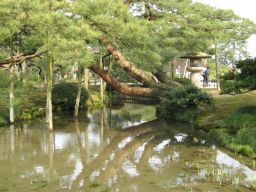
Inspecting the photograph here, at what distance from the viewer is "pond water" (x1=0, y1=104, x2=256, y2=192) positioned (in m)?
9.97

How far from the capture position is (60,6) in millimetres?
16859

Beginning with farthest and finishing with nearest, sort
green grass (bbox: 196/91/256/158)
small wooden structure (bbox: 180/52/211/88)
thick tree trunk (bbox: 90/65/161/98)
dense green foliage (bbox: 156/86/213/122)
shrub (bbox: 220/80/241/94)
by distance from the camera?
small wooden structure (bbox: 180/52/211/88), thick tree trunk (bbox: 90/65/161/98), dense green foliage (bbox: 156/86/213/122), shrub (bbox: 220/80/241/94), green grass (bbox: 196/91/256/158)

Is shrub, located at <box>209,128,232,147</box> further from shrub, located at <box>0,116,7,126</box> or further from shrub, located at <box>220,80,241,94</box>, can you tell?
shrub, located at <box>0,116,7,126</box>

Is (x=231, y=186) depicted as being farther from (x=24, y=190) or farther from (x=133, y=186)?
(x=24, y=190)

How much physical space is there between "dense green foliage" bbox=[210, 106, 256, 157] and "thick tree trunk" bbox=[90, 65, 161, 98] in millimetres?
7593

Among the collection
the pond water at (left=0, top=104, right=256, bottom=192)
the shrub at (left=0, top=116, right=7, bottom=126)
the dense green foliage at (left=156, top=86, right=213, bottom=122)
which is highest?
the dense green foliage at (left=156, top=86, right=213, bottom=122)

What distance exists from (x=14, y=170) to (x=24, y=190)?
2.20 metres

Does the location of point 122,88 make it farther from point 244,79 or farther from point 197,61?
point 197,61

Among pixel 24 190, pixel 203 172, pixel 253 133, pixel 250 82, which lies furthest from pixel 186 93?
pixel 24 190

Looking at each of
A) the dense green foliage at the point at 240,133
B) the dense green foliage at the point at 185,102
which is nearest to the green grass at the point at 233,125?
the dense green foliage at the point at 240,133

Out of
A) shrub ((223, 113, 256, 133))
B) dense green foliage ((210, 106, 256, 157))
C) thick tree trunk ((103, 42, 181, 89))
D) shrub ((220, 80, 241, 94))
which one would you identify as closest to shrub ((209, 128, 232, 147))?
dense green foliage ((210, 106, 256, 157))

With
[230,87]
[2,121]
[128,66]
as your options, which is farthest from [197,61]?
[2,121]

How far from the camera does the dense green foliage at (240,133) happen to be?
13.2 m

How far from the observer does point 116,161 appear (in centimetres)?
1281
